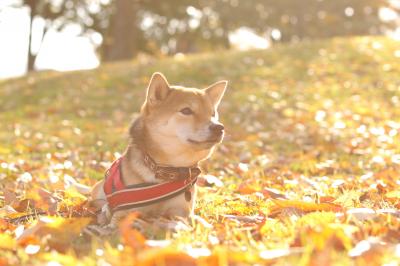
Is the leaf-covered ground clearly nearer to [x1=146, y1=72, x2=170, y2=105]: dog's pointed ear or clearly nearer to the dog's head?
the dog's head

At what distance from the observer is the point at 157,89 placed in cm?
434

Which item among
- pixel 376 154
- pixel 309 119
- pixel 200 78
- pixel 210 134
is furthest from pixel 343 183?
pixel 200 78

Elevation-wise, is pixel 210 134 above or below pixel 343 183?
above

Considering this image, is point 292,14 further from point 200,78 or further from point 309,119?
point 309,119

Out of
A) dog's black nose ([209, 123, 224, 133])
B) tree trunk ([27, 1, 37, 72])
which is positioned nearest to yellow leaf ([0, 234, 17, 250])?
dog's black nose ([209, 123, 224, 133])

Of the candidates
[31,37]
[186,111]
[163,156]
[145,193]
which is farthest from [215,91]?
[31,37]

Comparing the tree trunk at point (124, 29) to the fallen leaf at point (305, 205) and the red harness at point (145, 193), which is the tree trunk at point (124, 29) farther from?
the fallen leaf at point (305, 205)

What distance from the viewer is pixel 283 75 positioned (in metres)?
14.6

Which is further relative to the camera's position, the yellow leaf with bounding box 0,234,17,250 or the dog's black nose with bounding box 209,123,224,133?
the dog's black nose with bounding box 209,123,224,133

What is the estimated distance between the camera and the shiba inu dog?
4043 millimetres

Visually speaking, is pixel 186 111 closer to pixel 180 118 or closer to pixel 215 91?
pixel 180 118

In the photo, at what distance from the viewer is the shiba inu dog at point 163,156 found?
404 centimetres

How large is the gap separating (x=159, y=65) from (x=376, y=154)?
9.51m

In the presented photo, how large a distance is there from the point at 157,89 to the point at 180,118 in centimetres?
31
